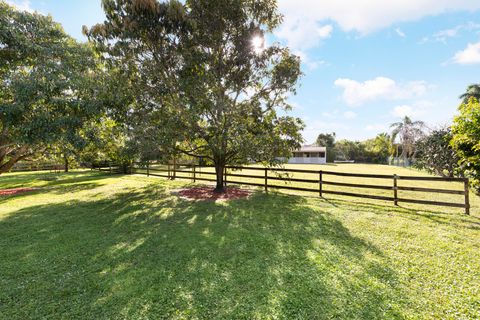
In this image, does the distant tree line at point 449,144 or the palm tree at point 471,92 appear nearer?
the distant tree line at point 449,144

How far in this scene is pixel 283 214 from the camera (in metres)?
7.11

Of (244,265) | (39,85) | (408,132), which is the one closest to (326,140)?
(408,132)

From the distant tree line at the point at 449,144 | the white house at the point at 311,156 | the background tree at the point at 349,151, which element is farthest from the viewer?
the background tree at the point at 349,151

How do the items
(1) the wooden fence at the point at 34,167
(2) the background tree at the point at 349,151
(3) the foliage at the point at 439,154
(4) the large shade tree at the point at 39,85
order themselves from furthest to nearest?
1. (2) the background tree at the point at 349,151
2. (1) the wooden fence at the point at 34,167
3. (3) the foliage at the point at 439,154
4. (4) the large shade tree at the point at 39,85

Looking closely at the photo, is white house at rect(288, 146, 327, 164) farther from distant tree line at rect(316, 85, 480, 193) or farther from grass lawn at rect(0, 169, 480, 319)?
grass lawn at rect(0, 169, 480, 319)

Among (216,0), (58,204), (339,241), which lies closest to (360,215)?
(339,241)

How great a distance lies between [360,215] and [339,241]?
2.40 m

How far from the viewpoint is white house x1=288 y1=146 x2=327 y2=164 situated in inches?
1694

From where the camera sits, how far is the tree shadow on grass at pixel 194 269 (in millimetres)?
2939

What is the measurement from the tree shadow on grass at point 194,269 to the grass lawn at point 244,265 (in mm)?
21

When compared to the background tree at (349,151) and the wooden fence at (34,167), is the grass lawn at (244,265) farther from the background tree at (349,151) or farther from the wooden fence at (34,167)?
the background tree at (349,151)

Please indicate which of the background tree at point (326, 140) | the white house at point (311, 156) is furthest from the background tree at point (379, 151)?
the white house at point (311, 156)

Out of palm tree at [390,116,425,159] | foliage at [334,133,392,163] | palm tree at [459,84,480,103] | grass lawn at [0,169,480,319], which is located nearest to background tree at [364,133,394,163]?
foliage at [334,133,392,163]

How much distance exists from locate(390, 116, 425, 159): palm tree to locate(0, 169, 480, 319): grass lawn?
2285 centimetres
